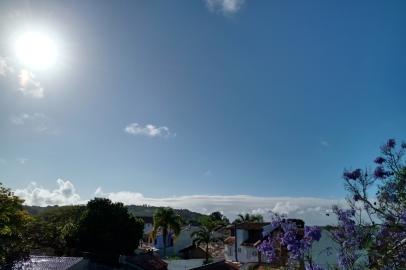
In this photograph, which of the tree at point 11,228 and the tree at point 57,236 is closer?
Result: the tree at point 11,228

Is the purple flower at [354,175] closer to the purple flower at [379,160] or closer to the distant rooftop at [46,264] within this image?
the purple flower at [379,160]

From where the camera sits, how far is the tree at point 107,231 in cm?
4444

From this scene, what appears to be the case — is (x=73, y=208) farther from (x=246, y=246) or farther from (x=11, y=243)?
(x=11, y=243)

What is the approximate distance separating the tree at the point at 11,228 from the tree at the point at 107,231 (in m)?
12.1

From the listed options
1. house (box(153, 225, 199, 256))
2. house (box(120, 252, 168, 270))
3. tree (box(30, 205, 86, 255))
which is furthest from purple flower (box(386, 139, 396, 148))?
house (box(153, 225, 199, 256))

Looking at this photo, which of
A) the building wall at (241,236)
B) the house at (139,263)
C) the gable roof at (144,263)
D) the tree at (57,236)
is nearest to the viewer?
the house at (139,263)

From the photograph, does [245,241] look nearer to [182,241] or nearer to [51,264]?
[182,241]

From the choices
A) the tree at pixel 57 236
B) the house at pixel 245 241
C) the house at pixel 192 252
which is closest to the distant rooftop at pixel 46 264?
the tree at pixel 57 236

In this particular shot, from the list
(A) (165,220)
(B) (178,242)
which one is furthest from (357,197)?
(B) (178,242)

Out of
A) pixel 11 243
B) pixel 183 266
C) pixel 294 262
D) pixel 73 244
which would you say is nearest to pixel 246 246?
pixel 183 266

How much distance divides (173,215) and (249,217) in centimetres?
3427

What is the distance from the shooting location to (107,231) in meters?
45.4

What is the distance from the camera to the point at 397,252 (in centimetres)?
696

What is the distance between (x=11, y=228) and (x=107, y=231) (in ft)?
54.1
